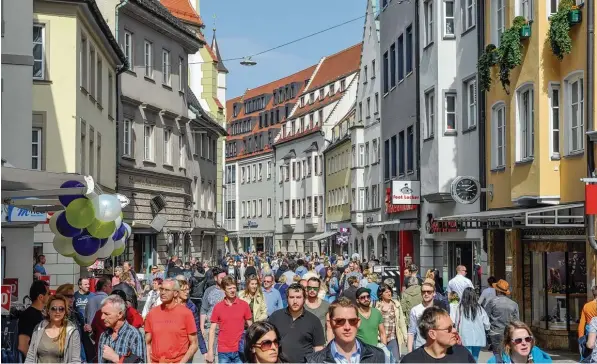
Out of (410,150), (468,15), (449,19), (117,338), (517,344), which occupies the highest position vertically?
(449,19)

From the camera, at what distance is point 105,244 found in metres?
15.8

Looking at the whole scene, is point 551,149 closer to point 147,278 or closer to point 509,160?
point 509,160

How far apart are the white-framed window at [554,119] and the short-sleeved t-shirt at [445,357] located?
50.0ft

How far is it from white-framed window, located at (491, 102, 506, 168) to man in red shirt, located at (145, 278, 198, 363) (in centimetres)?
1606

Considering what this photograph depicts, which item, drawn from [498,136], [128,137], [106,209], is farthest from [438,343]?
[128,137]

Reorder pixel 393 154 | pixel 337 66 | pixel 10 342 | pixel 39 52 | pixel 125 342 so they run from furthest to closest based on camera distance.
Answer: pixel 337 66, pixel 393 154, pixel 39 52, pixel 10 342, pixel 125 342

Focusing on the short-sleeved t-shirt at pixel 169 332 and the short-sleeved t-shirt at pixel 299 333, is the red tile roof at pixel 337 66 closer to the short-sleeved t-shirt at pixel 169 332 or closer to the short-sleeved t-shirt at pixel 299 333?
the short-sleeved t-shirt at pixel 169 332

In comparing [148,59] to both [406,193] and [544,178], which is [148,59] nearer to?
[406,193]

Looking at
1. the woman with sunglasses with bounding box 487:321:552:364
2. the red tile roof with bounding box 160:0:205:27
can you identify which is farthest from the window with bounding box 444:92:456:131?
the red tile roof with bounding box 160:0:205:27

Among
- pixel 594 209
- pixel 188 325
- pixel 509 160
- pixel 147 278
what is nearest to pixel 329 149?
pixel 147 278

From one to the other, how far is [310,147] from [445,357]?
271 feet

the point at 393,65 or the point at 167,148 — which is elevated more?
the point at 393,65

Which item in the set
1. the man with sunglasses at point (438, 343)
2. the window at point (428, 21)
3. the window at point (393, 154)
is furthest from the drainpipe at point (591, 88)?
the window at point (393, 154)

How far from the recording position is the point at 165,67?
150 ft
